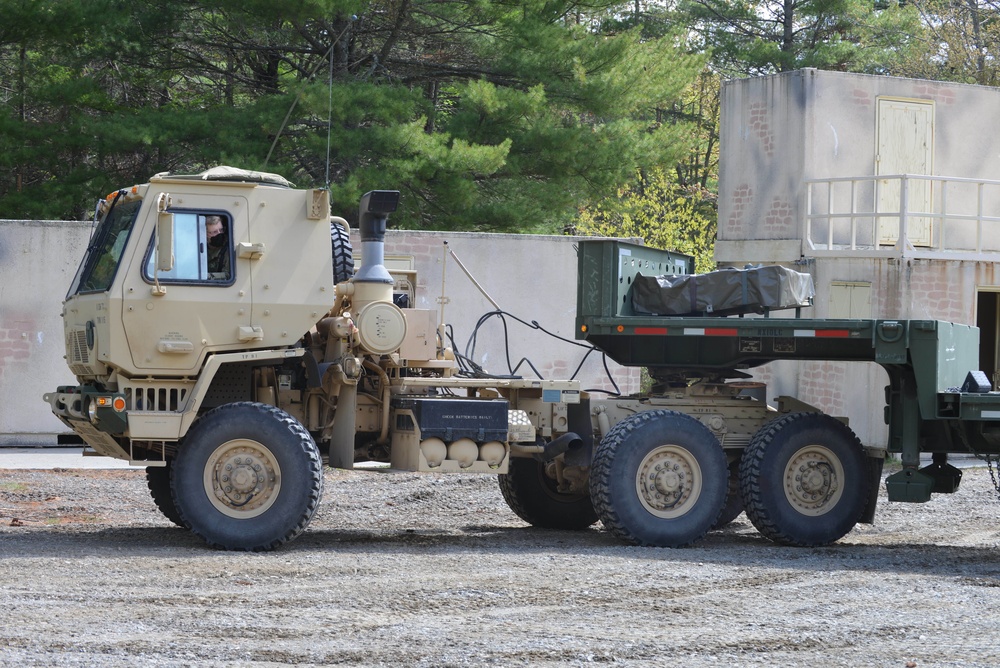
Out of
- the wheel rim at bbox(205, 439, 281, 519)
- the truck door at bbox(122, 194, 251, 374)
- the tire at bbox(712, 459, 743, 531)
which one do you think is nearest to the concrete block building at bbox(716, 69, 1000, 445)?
the tire at bbox(712, 459, 743, 531)

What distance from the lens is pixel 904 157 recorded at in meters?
22.8

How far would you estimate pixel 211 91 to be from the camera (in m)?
27.3

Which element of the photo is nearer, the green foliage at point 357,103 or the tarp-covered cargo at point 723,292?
the tarp-covered cargo at point 723,292

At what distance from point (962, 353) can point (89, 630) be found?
7.87 metres

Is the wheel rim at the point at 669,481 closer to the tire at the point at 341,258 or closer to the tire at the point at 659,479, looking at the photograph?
the tire at the point at 659,479

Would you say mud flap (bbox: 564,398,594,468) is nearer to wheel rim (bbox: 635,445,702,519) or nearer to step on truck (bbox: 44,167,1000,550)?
step on truck (bbox: 44,167,1000,550)

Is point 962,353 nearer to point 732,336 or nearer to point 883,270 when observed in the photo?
point 732,336

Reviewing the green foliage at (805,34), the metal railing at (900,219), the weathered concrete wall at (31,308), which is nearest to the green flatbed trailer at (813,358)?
the metal railing at (900,219)

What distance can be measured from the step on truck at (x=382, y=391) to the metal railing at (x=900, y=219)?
339 inches

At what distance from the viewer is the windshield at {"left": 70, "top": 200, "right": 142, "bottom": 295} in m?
10.9

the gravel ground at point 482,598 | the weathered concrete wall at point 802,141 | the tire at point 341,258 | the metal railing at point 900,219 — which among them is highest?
the weathered concrete wall at point 802,141

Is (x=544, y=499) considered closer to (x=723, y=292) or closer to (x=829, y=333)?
(x=723, y=292)

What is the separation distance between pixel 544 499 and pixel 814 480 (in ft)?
8.54

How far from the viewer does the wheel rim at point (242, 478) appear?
10.8 m
